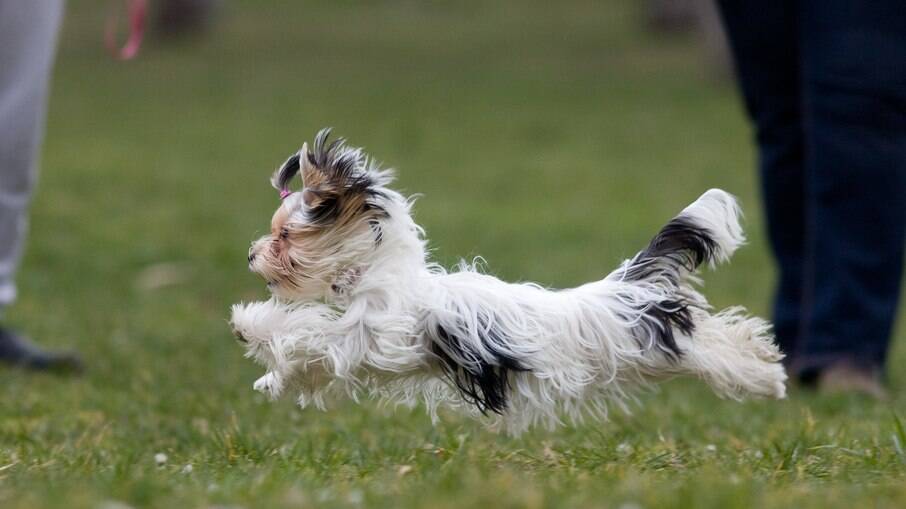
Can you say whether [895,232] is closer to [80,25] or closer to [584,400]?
[584,400]

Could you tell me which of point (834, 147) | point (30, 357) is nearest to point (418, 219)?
point (30, 357)

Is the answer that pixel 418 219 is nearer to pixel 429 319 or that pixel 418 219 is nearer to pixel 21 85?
pixel 21 85

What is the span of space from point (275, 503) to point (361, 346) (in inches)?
27.8

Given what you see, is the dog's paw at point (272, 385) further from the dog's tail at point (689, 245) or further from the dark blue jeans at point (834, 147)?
the dark blue jeans at point (834, 147)

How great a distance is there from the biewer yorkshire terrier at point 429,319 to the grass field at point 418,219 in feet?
0.73

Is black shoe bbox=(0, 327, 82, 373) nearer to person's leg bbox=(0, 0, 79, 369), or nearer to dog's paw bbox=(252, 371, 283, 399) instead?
person's leg bbox=(0, 0, 79, 369)

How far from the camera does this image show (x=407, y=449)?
4.03 m

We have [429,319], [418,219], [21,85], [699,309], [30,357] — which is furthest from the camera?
[418,219]

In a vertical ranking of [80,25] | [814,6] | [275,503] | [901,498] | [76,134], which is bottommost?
[901,498]

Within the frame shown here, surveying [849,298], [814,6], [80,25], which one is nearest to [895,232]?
[849,298]

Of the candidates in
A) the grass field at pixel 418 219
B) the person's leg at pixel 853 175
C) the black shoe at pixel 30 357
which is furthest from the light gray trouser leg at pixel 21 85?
the person's leg at pixel 853 175

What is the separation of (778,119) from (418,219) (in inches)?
134

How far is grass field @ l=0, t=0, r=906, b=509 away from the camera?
11.0 ft

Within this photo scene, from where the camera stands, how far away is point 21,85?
541cm
